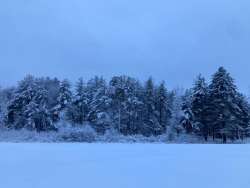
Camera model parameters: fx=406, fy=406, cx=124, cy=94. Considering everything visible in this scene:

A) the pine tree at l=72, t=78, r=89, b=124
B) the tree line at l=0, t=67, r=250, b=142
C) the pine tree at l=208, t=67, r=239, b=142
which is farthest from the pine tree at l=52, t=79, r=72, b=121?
the pine tree at l=208, t=67, r=239, b=142

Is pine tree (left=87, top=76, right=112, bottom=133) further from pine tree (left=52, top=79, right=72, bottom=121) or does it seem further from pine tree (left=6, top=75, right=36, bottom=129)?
pine tree (left=6, top=75, right=36, bottom=129)

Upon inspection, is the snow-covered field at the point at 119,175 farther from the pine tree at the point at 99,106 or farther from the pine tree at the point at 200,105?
the pine tree at the point at 99,106

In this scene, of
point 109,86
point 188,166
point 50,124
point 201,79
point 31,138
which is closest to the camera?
point 188,166

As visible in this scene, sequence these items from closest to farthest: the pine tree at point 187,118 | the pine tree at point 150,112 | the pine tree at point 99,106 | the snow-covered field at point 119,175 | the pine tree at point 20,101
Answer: the snow-covered field at point 119,175 → the pine tree at point 187,118 → the pine tree at point 99,106 → the pine tree at point 20,101 → the pine tree at point 150,112

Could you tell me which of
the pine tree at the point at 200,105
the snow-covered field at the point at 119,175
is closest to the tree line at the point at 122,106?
the pine tree at the point at 200,105

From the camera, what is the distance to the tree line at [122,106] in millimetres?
39688

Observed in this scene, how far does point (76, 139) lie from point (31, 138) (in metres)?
3.37

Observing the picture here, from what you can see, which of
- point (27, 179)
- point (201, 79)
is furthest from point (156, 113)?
point (27, 179)

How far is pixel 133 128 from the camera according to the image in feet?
157

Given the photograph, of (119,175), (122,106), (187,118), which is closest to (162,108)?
(122,106)

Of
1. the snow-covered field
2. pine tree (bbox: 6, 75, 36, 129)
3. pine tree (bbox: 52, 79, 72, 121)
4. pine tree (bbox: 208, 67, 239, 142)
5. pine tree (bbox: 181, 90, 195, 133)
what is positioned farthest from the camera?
pine tree (bbox: 52, 79, 72, 121)

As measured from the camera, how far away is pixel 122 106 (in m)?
48.1

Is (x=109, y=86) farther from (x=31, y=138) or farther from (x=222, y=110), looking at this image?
(x=31, y=138)

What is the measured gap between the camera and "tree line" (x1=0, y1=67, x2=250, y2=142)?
39688mm
